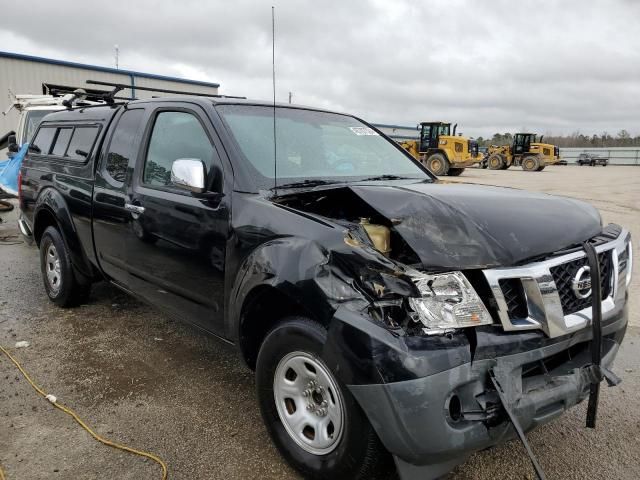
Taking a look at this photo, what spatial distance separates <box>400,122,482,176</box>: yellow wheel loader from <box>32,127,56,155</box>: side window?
70.1ft

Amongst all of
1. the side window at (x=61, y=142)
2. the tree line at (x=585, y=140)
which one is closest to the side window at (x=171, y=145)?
the side window at (x=61, y=142)

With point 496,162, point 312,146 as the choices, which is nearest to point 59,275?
point 312,146

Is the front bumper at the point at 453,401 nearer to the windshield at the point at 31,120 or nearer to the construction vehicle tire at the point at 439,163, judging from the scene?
the windshield at the point at 31,120

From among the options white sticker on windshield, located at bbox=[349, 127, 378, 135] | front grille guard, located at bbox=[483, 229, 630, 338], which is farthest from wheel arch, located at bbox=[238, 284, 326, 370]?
white sticker on windshield, located at bbox=[349, 127, 378, 135]

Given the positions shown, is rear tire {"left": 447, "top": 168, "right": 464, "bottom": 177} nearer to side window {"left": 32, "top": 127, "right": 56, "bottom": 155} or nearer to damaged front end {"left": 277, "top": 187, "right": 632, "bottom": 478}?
side window {"left": 32, "top": 127, "right": 56, "bottom": 155}

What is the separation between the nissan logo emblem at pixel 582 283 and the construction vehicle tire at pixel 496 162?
118 ft

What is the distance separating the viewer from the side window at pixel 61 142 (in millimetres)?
4774

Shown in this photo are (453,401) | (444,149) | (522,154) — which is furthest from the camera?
(522,154)

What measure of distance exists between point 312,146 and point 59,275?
9.64ft

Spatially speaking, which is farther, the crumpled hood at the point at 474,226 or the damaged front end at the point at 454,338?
the crumpled hood at the point at 474,226

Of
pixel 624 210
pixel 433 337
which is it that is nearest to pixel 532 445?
pixel 433 337

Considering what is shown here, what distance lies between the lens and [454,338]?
6.30ft

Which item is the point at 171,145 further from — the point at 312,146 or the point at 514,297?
the point at 514,297

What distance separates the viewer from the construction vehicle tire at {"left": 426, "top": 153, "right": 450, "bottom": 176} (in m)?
25.8
